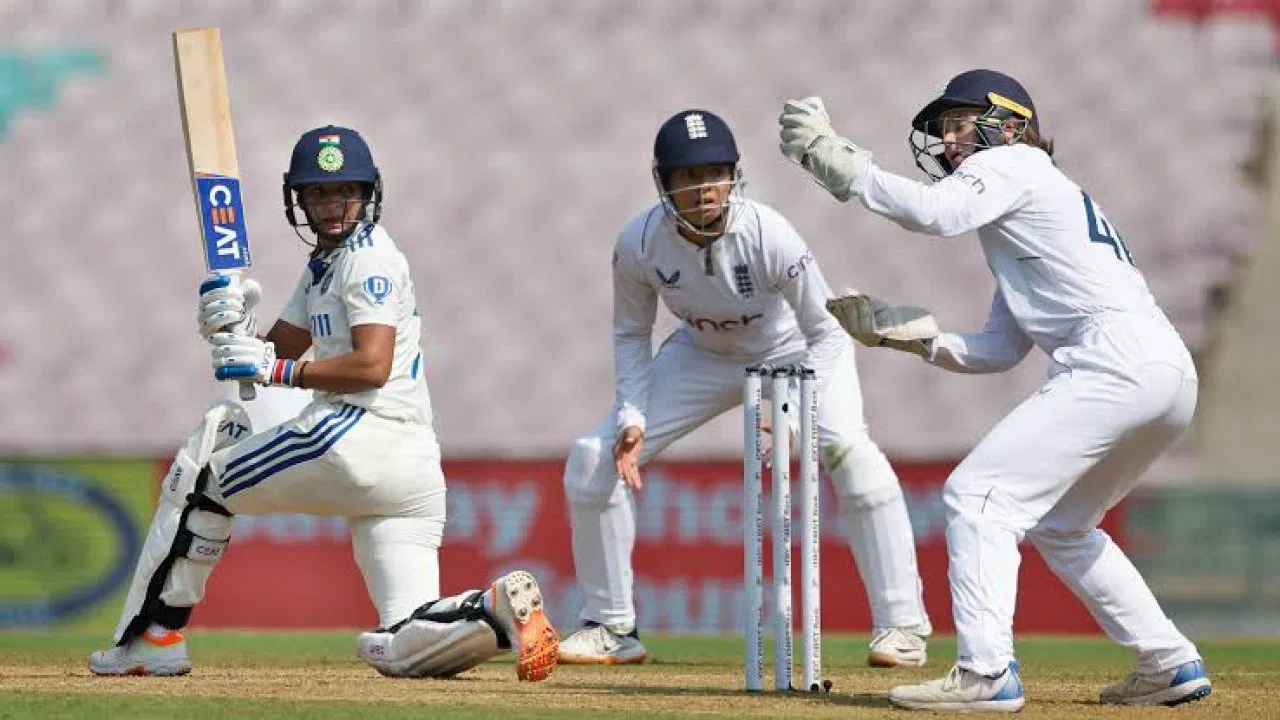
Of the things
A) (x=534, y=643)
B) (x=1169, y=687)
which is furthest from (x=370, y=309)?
(x=1169, y=687)

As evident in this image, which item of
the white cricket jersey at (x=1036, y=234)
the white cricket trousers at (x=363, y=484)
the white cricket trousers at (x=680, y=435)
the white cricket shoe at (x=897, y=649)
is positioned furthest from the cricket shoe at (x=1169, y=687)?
the white cricket trousers at (x=363, y=484)

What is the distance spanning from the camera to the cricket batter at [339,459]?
472 cm

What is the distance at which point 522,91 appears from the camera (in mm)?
10648

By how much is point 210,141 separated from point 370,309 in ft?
1.85

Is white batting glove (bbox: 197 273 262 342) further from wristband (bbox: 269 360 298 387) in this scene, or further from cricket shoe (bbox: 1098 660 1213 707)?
cricket shoe (bbox: 1098 660 1213 707)

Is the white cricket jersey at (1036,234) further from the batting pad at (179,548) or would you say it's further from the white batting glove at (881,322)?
the batting pad at (179,548)

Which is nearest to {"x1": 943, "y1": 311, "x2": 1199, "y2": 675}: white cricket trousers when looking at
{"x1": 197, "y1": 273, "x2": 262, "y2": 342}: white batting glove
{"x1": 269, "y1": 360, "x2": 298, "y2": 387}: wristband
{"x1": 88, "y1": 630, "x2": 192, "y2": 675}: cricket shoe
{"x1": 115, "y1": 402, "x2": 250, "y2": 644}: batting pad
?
{"x1": 269, "y1": 360, "x2": 298, "y2": 387}: wristband

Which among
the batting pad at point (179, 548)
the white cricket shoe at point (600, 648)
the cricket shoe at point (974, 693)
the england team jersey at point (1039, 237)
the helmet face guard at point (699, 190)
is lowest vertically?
the white cricket shoe at point (600, 648)

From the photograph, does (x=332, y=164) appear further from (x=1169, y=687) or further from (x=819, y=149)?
(x=1169, y=687)

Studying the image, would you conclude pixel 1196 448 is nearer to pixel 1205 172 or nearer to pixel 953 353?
pixel 1205 172

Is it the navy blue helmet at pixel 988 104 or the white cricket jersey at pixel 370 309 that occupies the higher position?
the navy blue helmet at pixel 988 104

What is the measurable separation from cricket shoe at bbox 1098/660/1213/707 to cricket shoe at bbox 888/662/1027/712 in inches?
18.3

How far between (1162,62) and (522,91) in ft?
10.0

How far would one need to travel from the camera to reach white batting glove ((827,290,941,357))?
4445 mm
